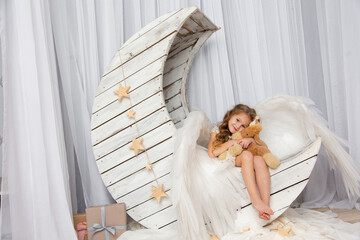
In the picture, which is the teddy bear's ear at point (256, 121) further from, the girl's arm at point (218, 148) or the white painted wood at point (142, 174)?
the white painted wood at point (142, 174)

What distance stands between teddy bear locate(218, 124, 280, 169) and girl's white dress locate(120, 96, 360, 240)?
6 cm

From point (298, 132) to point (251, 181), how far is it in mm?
394

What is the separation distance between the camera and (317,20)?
6.65 ft

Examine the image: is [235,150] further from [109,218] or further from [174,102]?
[109,218]

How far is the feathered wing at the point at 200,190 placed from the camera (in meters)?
1.39

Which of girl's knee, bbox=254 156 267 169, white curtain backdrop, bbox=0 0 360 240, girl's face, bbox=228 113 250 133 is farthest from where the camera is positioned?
girl's face, bbox=228 113 250 133

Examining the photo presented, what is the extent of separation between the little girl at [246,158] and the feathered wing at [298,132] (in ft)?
0.35

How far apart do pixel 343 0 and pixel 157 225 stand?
5.01 feet

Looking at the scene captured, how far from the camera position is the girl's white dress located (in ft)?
4.58

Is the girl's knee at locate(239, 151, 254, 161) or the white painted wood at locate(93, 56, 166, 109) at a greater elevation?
the white painted wood at locate(93, 56, 166, 109)

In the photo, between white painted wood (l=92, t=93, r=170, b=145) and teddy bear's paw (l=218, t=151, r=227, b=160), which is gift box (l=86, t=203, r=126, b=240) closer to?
white painted wood (l=92, t=93, r=170, b=145)

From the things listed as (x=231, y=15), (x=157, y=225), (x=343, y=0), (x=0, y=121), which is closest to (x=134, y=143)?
(x=157, y=225)

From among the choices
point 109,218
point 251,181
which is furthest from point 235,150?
point 109,218

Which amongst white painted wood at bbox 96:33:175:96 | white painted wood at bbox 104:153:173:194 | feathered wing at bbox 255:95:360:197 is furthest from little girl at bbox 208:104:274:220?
white painted wood at bbox 96:33:175:96
